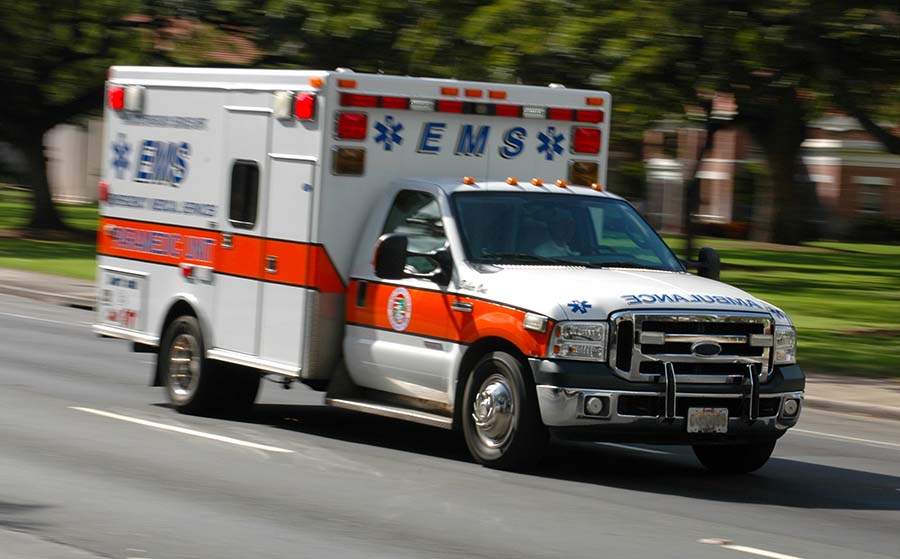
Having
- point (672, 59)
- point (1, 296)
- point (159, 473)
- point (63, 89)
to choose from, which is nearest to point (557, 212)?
point (159, 473)

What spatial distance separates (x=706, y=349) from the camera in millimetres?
9727

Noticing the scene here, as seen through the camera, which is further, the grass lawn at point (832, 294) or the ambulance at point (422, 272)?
the grass lawn at point (832, 294)

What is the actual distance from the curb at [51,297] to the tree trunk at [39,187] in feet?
46.2

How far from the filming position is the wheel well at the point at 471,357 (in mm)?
10023

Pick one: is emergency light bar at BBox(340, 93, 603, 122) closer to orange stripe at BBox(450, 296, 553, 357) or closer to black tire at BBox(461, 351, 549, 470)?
orange stripe at BBox(450, 296, 553, 357)

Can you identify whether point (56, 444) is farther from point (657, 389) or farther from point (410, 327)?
point (657, 389)

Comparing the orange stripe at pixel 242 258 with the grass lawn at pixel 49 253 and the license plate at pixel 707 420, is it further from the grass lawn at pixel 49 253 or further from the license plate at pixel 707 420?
the grass lawn at pixel 49 253

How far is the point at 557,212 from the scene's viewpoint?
1106 cm

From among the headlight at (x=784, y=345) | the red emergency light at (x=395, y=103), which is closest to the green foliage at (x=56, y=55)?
the red emergency light at (x=395, y=103)

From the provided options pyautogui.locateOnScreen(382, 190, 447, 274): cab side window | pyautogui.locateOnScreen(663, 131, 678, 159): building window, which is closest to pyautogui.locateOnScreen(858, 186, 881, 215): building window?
pyautogui.locateOnScreen(663, 131, 678, 159): building window

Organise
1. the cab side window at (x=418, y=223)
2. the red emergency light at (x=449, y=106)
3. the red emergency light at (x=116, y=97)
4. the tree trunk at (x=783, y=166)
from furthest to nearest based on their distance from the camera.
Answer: the tree trunk at (x=783, y=166)
the red emergency light at (x=116, y=97)
the red emergency light at (x=449, y=106)
the cab side window at (x=418, y=223)

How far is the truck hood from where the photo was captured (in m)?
9.58

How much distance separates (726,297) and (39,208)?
32.0 meters

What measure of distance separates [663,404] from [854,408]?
6245 mm
